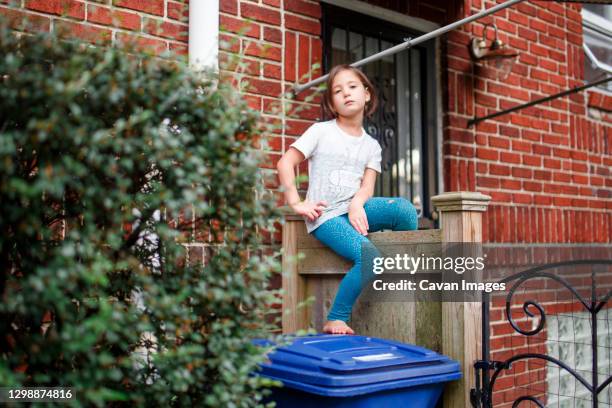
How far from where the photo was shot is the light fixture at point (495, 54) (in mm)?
4156

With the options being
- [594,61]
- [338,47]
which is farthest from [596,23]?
[338,47]

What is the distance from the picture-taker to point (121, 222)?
1.63 m

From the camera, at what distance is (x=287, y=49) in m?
3.33

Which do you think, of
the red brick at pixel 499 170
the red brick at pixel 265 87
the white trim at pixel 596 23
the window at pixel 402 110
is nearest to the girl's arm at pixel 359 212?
the red brick at pixel 265 87

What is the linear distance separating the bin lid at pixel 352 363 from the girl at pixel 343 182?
1.22ft

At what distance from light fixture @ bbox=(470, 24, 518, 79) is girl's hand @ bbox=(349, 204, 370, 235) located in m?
1.90

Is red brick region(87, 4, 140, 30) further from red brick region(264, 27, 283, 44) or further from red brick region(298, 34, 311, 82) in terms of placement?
red brick region(298, 34, 311, 82)

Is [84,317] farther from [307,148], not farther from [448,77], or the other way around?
[448,77]

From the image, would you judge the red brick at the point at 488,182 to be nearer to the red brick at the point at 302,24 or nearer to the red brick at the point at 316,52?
the red brick at the point at 316,52

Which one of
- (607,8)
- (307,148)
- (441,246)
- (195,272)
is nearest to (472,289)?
(441,246)

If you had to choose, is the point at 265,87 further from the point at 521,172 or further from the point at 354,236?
the point at 521,172

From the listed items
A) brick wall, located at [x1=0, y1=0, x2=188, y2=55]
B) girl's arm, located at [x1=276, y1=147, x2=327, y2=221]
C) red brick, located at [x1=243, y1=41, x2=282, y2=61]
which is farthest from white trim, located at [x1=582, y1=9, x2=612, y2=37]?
brick wall, located at [x1=0, y1=0, x2=188, y2=55]

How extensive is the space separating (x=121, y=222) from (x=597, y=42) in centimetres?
526

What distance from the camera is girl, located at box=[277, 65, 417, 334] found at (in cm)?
280
